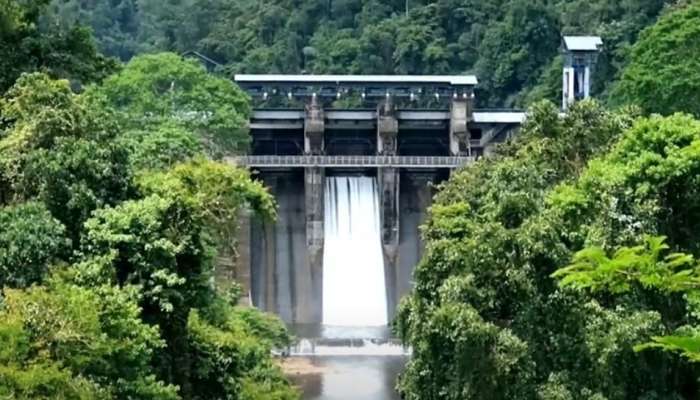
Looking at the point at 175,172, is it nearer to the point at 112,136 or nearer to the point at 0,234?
the point at 112,136

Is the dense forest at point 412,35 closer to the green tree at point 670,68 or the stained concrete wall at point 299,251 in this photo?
the stained concrete wall at point 299,251

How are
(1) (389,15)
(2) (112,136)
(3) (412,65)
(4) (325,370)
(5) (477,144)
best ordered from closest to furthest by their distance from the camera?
(2) (112,136), (4) (325,370), (5) (477,144), (3) (412,65), (1) (389,15)

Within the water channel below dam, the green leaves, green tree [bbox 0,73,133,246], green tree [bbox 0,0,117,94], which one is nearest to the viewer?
the green leaves

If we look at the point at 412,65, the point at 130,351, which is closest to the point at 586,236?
the point at 130,351

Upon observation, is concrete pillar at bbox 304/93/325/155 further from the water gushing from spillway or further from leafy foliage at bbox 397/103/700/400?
leafy foliage at bbox 397/103/700/400

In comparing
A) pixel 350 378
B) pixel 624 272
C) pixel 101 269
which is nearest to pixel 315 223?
pixel 350 378

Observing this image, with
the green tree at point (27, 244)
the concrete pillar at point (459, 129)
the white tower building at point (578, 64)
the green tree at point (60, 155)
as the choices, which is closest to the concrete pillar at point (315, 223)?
the concrete pillar at point (459, 129)

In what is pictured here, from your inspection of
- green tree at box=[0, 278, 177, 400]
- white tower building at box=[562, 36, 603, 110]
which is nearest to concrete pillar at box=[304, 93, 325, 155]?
white tower building at box=[562, 36, 603, 110]
